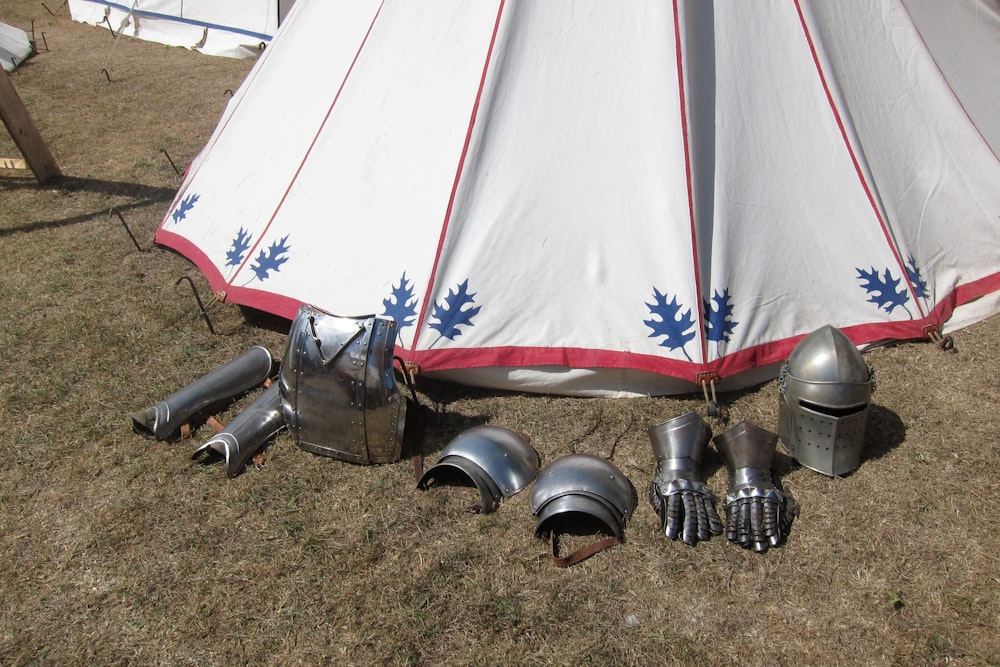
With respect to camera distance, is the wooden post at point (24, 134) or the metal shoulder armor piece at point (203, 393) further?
the wooden post at point (24, 134)

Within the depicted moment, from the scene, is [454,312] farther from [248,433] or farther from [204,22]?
[204,22]

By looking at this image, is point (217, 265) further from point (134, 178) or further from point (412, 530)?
point (134, 178)

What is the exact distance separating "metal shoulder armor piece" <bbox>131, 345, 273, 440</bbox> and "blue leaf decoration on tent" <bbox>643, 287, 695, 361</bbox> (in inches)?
84.0

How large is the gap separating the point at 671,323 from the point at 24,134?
20.5ft

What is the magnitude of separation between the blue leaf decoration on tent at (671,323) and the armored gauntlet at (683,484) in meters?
0.47

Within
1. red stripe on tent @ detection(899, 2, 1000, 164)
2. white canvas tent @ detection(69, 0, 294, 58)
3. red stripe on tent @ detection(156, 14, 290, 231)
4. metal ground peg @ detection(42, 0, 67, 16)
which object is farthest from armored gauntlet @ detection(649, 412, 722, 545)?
metal ground peg @ detection(42, 0, 67, 16)

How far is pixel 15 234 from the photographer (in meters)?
5.96

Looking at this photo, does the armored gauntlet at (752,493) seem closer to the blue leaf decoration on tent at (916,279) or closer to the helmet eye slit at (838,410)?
the helmet eye slit at (838,410)

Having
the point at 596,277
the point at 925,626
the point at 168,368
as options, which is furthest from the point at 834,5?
the point at 168,368

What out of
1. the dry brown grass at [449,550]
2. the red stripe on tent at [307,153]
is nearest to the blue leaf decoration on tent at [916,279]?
the dry brown grass at [449,550]

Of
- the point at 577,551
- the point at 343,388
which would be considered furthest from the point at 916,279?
the point at 343,388

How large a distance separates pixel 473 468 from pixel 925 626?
71.3 inches

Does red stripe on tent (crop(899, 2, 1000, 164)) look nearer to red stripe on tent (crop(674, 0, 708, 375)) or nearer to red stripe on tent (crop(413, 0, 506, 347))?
red stripe on tent (crop(674, 0, 708, 375))

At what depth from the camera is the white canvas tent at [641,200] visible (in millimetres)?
3643
